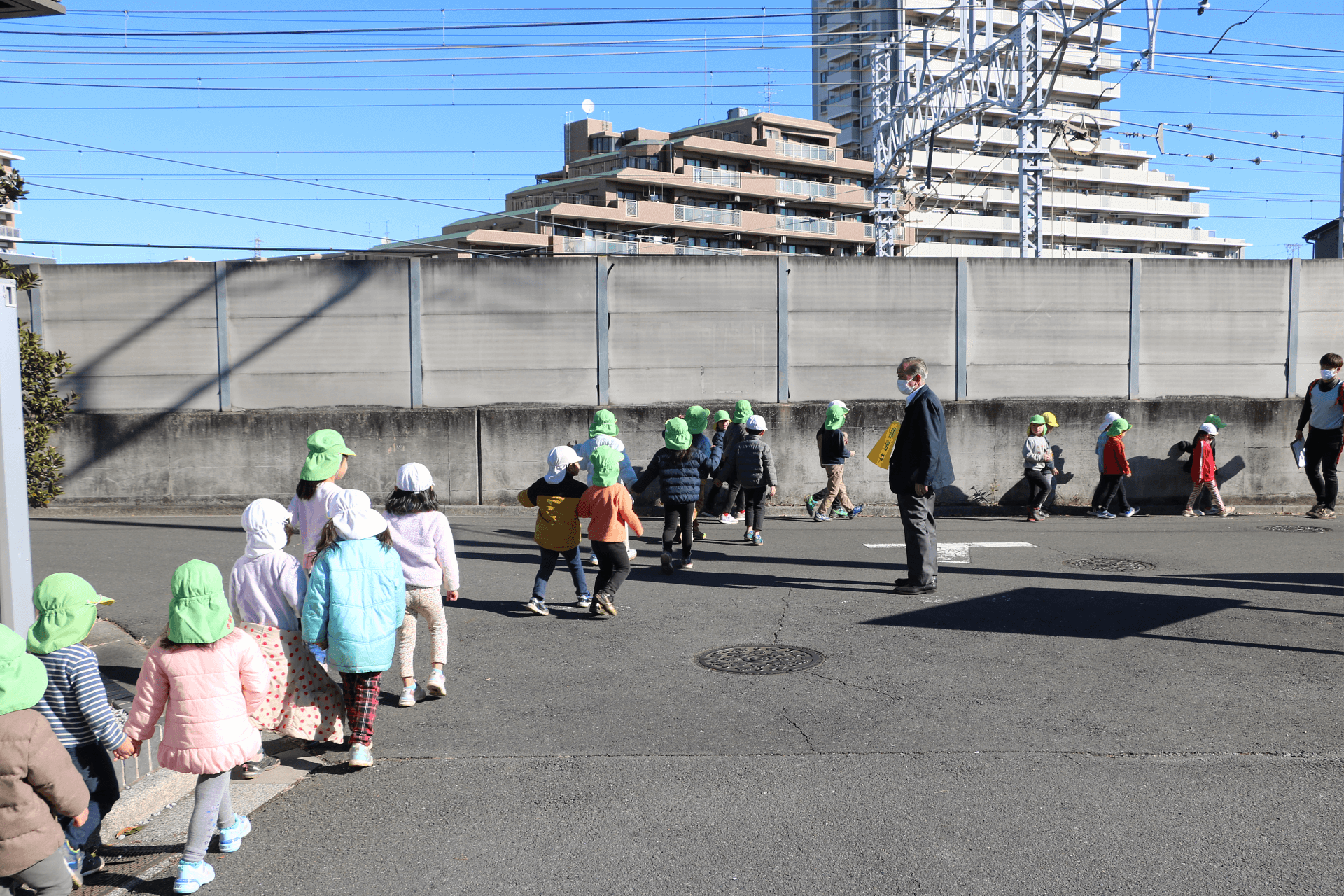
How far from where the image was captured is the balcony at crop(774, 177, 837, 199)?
80875 millimetres

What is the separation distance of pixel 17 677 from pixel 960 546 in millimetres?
9327

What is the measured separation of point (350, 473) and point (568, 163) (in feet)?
247

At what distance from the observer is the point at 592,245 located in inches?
2862

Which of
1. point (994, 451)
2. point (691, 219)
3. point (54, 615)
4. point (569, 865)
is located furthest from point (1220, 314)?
point (691, 219)

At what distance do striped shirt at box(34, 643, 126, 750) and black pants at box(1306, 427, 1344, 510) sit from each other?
13557 millimetres

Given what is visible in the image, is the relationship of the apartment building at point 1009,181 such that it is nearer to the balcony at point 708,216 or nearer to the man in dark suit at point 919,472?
the balcony at point 708,216

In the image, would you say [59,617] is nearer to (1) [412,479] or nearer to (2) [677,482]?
(1) [412,479]

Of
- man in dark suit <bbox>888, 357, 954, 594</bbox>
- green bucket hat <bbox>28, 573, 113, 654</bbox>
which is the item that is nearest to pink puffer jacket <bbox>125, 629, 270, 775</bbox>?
green bucket hat <bbox>28, 573, 113, 654</bbox>

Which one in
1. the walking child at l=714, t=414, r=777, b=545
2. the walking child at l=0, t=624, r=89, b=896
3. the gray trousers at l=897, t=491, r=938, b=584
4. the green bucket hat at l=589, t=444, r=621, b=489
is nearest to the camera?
the walking child at l=0, t=624, r=89, b=896

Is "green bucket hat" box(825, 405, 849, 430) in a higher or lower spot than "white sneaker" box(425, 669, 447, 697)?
higher

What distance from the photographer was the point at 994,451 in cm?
1486

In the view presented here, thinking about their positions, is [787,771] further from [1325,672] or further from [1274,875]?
[1325,672]

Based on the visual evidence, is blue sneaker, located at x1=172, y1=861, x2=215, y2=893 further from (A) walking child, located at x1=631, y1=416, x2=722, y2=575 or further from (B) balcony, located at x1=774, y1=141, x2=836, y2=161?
(B) balcony, located at x1=774, y1=141, x2=836, y2=161

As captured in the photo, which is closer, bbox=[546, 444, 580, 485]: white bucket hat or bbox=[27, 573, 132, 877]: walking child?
bbox=[27, 573, 132, 877]: walking child
